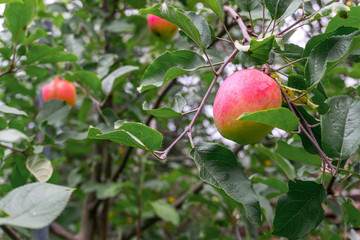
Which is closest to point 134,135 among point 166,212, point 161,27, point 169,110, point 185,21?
point 169,110

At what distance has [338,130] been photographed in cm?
61

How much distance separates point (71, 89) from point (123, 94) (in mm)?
292

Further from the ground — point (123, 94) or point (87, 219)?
point (123, 94)

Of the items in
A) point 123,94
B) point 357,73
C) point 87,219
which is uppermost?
point 357,73

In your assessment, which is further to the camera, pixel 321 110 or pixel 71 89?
pixel 71 89

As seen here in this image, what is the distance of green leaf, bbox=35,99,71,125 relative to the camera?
1.10m

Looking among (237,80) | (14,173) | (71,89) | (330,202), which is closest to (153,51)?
(71,89)

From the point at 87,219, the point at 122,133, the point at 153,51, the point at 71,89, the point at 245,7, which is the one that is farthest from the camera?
the point at 153,51

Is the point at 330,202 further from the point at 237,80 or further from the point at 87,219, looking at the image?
the point at 87,219

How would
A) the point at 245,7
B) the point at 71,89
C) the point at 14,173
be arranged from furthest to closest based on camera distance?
the point at 71,89 → the point at 14,173 → the point at 245,7

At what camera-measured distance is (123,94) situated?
1581mm

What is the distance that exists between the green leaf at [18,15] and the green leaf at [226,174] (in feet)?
1.99

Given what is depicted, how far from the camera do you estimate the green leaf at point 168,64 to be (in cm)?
68

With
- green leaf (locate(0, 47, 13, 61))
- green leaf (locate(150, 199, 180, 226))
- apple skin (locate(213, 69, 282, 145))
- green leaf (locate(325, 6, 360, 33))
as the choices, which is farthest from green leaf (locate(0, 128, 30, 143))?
green leaf (locate(150, 199, 180, 226))
